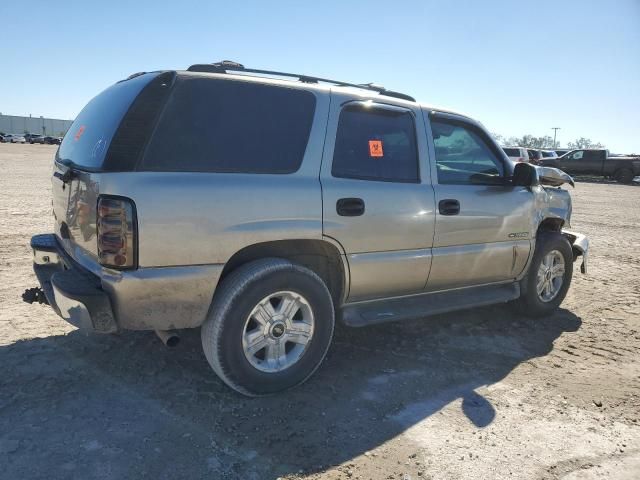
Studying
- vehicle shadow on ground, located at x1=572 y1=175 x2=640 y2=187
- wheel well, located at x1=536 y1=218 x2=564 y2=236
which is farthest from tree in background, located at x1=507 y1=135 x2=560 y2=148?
wheel well, located at x1=536 y1=218 x2=564 y2=236

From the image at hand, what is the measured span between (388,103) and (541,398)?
228 cm

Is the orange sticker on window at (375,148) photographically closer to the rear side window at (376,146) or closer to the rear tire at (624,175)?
the rear side window at (376,146)

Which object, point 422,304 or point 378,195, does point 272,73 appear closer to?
point 378,195

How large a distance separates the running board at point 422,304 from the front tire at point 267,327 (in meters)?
0.31

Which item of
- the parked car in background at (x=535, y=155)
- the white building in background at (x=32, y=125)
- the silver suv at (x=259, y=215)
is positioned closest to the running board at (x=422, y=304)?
the silver suv at (x=259, y=215)

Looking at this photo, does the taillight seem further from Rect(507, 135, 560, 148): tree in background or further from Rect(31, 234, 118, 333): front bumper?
Rect(507, 135, 560, 148): tree in background

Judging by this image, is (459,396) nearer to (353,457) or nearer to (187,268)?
(353,457)

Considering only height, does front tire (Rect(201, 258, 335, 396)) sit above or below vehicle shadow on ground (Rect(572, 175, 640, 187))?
below

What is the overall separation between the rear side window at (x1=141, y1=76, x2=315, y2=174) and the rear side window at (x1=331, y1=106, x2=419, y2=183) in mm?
288

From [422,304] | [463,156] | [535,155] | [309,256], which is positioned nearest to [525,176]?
[463,156]

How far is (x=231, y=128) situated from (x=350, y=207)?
0.90 meters

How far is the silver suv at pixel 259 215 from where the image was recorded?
8.82ft

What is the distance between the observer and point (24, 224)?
8008 millimetres

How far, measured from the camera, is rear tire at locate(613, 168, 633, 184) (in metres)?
28.4
